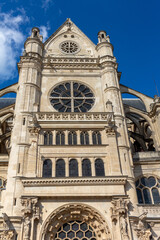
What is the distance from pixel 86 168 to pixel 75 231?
150 inches

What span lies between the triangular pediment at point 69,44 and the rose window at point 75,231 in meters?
16.1

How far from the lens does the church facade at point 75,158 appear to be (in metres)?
14.9

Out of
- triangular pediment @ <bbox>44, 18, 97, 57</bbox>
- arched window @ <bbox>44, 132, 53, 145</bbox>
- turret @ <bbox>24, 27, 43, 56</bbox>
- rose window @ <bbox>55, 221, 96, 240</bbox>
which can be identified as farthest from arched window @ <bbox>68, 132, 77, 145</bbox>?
triangular pediment @ <bbox>44, 18, 97, 57</bbox>

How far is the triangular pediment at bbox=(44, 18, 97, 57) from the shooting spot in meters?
26.3

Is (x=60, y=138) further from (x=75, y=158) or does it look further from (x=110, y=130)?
(x=110, y=130)

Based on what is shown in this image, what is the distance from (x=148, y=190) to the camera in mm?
17984

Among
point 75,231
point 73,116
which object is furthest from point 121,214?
point 73,116

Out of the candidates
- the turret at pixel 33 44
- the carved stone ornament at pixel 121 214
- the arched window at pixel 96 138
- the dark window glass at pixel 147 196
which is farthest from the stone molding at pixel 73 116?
the turret at pixel 33 44

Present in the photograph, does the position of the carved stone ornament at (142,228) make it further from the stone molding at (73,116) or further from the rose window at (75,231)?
the stone molding at (73,116)

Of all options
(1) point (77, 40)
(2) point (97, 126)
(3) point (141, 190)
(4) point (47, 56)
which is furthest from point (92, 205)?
(1) point (77, 40)

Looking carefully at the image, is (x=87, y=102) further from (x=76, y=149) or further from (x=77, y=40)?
(x=77, y=40)

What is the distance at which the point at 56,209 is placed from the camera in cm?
1520

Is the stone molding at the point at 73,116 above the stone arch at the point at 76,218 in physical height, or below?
above

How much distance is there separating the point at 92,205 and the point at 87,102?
9005 millimetres
